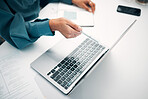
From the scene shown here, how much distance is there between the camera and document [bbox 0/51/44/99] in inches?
22.4

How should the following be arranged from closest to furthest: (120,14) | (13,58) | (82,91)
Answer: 1. (82,91)
2. (13,58)
3. (120,14)

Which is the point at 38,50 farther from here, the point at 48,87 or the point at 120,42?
the point at 120,42

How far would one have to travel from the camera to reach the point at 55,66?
2.02 ft

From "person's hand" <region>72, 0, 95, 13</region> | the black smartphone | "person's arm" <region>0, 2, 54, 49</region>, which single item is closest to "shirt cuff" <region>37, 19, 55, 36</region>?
"person's arm" <region>0, 2, 54, 49</region>

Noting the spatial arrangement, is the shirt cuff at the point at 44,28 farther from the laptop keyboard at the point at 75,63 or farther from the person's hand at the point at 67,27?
the laptop keyboard at the point at 75,63

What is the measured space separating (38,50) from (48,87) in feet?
0.70

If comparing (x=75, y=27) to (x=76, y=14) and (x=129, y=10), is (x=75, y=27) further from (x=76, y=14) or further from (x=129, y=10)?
(x=129, y=10)

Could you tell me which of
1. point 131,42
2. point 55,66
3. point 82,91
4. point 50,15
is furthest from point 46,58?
point 131,42

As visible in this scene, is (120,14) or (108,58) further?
(120,14)

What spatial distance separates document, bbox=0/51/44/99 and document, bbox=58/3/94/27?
1.20 feet

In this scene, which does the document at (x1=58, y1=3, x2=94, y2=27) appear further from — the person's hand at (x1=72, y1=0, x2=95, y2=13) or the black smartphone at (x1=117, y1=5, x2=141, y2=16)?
the black smartphone at (x1=117, y1=5, x2=141, y2=16)

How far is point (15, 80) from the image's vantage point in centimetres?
61

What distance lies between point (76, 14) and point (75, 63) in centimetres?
36

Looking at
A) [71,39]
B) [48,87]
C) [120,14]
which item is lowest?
[48,87]
